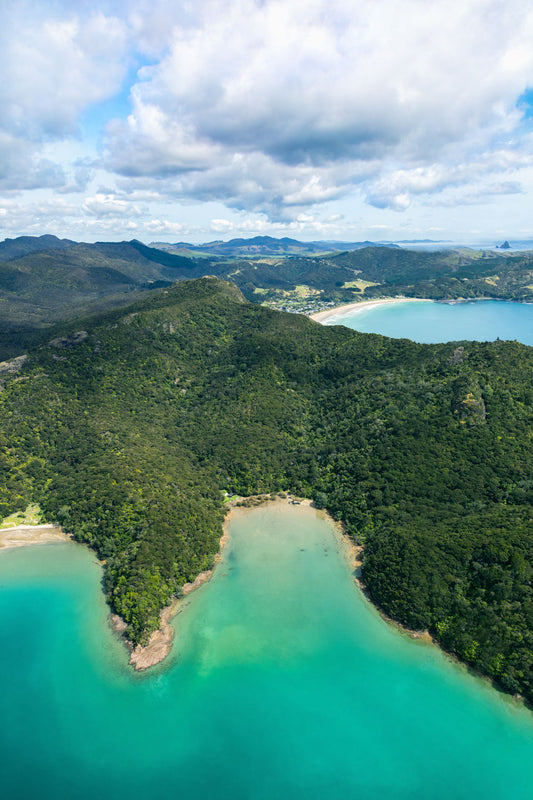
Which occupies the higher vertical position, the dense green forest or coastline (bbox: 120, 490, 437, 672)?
the dense green forest

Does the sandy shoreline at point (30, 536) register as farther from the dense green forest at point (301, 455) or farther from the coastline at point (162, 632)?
the coastline at point (162, 632)

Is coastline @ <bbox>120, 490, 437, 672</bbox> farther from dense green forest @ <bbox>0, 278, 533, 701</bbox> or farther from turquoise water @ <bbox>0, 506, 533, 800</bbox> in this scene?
dense green forest @ <bbox>0, 278, 533, 701</bbox>

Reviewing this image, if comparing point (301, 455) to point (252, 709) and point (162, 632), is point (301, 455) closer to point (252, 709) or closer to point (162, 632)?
point (162, 632)

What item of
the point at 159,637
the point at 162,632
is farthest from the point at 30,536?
the point at 159,637

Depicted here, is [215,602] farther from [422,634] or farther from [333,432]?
[333,432]

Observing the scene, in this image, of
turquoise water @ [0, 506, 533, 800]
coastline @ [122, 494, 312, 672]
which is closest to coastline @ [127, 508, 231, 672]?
coastline @ [122, 494, 312, 672]

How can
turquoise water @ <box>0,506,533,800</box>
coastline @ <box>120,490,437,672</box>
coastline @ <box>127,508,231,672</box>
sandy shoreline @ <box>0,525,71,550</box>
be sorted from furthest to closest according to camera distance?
sandy shoreline @ <box>0,525,71,550</box> → coastline @ <box>120,490,437,672</box> → coastline @ <box>127,508,231,672</box> → turquoise water @ <box>0,506,533,800</box>

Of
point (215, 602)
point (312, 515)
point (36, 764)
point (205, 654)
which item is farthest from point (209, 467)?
point (36, 764)

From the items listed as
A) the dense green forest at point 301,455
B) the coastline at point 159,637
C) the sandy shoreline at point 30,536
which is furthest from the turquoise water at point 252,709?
the sandy shoreline at point 30,536
